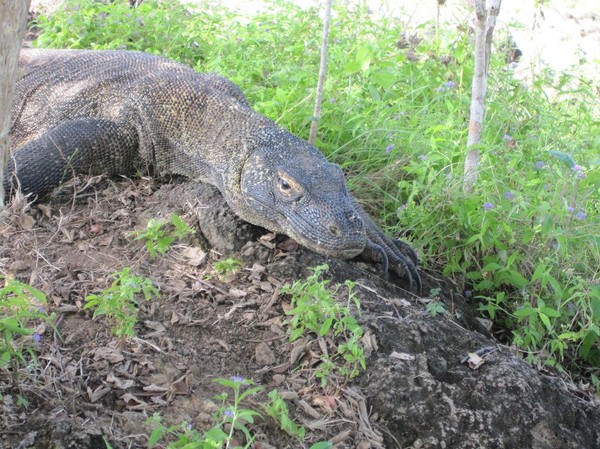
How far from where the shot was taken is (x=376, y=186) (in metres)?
4.99

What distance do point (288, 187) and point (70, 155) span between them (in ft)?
4.76

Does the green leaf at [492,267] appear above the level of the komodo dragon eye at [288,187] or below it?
below

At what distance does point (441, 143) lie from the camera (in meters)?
4.96

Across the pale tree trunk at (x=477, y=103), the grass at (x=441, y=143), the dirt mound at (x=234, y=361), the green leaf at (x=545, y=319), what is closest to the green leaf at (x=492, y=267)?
the grass at (x=441, y=143)

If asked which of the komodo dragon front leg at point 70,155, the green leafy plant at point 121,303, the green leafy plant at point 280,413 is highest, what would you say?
the green leafy plant at point 121,303

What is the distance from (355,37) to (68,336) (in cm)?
397

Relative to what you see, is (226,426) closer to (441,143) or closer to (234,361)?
(234,361)

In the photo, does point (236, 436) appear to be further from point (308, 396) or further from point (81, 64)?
point (81, 64)

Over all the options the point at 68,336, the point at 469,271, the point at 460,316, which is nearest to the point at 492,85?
the point at 469,271

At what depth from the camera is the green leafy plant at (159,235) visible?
3.91m

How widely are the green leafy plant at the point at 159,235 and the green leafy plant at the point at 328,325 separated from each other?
0.68m

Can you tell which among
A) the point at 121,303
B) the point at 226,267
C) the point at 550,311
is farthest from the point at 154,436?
the point at 550,311

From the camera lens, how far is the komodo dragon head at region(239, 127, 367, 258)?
384 cm

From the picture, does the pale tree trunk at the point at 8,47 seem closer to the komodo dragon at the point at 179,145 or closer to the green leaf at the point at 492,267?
the komodo dragon at the point at 179,145
